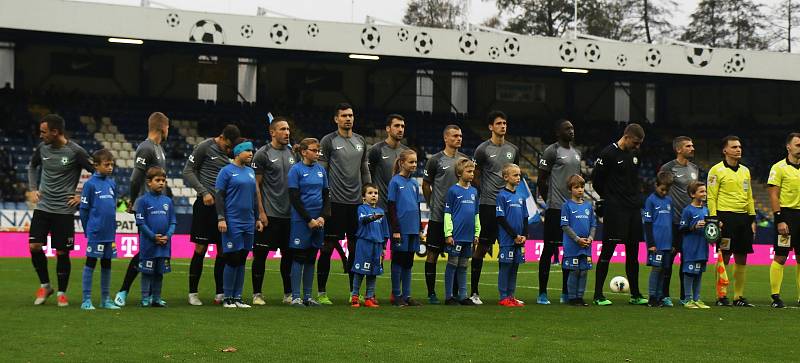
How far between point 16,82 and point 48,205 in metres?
25.9

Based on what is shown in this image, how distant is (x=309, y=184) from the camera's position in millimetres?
13148

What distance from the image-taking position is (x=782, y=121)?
1745 inches

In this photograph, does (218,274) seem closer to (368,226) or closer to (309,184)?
(309,184)

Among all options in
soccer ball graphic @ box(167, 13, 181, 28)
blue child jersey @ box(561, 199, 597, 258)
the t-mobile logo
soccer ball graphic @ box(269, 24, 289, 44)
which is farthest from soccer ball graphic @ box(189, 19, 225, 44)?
blue child jersey @ box(561, 199, 597, 258)

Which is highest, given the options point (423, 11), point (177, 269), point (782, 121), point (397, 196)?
point (423, 11)

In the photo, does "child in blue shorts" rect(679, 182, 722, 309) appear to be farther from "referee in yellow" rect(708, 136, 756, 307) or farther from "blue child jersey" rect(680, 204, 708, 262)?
"referee in yellow" rect(708, 136, 756, 307)

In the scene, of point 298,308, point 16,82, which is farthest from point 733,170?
point 16,82

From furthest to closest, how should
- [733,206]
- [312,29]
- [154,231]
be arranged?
1. [312,29]
2. [733,206]
3. [154,231]

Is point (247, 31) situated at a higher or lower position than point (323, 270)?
higher

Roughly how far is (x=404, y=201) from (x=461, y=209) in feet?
2.27

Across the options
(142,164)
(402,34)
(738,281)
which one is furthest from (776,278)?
(402,34)

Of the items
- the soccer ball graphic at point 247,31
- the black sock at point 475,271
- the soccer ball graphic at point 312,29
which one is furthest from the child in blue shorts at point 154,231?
the soccer ball graphic at point 312,29

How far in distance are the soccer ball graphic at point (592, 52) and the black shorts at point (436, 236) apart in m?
22.4

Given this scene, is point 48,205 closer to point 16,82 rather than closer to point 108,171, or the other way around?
point 108,171
